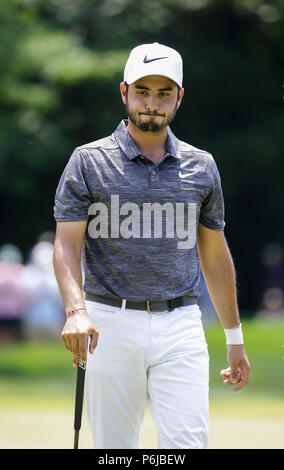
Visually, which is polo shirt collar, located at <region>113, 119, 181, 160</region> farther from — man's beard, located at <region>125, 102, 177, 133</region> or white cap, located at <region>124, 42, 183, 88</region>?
white cap, located at <region>124, 42, 183, 88</region>

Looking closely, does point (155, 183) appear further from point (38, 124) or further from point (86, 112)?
point (86, 112)

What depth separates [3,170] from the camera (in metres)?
22.0

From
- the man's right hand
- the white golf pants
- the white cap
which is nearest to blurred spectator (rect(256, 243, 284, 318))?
the white golf pants

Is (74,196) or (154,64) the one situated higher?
(154,64)

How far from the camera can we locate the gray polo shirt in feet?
13.3

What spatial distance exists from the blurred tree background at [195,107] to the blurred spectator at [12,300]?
5452mm

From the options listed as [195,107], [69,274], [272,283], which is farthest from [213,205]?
[195,107]

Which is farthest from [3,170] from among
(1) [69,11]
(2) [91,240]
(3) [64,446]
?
(2) [91,240]

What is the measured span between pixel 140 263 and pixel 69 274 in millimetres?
311

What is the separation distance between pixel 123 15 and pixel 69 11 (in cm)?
155

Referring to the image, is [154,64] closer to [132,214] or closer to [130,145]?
[130,145]

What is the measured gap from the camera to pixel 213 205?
14.1 ft

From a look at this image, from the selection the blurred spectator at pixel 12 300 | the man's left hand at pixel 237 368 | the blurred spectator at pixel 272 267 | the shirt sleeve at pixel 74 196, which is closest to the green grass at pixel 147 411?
the blurred spectator at pixel 12 300

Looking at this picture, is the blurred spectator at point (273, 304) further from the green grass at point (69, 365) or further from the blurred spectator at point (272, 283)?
the green grass at point (69, 365)
